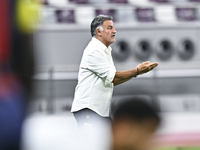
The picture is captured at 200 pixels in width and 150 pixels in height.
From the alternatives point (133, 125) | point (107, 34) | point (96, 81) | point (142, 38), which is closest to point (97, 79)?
point (96, 81)

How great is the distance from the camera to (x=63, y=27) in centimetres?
691

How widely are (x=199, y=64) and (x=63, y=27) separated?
6.36ft

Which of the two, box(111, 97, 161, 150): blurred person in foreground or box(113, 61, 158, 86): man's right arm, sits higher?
box(111, 97, 161, 150): blurred person in foreground

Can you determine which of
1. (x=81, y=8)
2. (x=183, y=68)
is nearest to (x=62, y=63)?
(x=81, y=8)

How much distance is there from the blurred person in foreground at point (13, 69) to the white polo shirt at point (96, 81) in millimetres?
1257

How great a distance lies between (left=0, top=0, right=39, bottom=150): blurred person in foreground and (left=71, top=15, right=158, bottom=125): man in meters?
1.24

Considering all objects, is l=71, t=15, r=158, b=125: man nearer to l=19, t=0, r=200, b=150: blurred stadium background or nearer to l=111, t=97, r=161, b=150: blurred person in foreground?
l=111, t=97, r=161, b=150: blurred person in foreground

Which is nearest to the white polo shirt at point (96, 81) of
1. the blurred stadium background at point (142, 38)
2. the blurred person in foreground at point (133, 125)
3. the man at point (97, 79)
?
the man at point (97, 79)

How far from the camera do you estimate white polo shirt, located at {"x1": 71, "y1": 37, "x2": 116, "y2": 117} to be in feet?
6.08

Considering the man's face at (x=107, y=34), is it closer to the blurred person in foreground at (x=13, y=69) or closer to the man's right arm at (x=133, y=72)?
the man's right arm at (x=133, y=72)

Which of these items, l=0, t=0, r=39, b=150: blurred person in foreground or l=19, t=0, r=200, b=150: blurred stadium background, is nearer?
l=0, t=0, r=39, b=150: blurred person in foreground

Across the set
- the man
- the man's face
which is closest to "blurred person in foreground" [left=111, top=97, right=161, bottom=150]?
the man

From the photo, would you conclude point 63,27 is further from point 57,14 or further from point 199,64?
point 199,64

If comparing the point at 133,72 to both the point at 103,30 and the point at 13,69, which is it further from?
the point at 13,69
